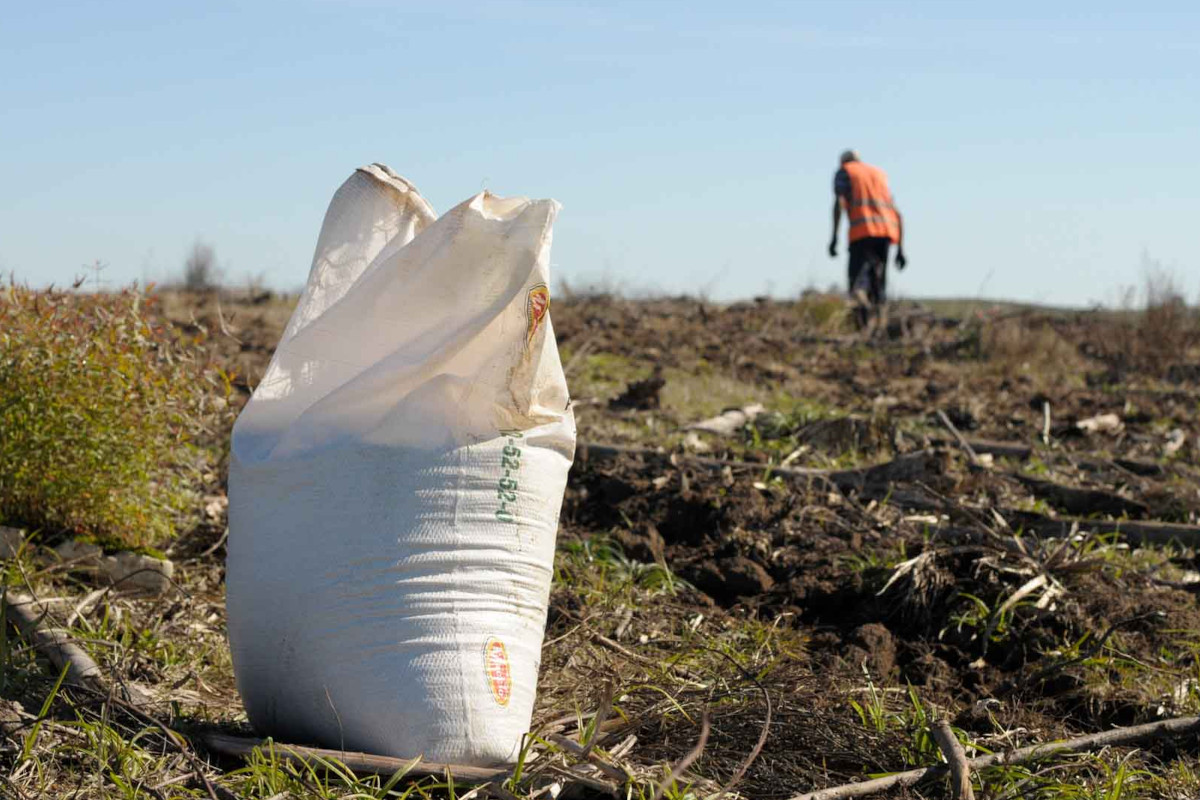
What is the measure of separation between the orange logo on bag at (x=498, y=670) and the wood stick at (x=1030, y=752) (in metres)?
0.61

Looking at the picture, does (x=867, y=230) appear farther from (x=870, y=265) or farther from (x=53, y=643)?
(x=53, y=643)

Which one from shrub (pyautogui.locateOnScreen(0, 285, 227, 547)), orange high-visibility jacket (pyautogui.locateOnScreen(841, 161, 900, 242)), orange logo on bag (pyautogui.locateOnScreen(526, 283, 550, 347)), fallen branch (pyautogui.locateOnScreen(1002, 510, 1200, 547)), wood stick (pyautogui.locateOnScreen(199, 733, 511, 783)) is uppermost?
orange high-visibility jacket (pyautogui.locateOnScreen(841, 161, 900, 242))

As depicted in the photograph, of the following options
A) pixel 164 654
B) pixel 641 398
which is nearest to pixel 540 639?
pixel 164 654

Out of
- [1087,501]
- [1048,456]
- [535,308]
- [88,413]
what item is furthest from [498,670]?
[1048,456]

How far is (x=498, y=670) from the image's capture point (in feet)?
8.03

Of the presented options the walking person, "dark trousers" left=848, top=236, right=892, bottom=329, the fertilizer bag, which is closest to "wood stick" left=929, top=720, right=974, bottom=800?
the fertilizer bag

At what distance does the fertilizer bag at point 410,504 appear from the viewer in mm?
2385

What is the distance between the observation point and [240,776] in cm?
232

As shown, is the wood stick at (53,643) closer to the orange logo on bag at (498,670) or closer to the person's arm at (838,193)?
the orange logo on bag at (498,670)

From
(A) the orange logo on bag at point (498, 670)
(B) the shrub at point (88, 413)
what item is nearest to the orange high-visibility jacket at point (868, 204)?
(B) the shrub at point (88, 413)

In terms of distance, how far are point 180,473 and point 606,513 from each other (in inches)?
64.1

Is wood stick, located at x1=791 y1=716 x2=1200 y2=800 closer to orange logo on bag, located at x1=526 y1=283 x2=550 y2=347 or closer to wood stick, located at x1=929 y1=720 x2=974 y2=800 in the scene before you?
wood stick, located at x1=929 y1=720 x2=974 y2=800

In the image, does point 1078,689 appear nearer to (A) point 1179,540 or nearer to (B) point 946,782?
(B) point 946,782

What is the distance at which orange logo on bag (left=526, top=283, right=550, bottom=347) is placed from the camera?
2.50 metres
